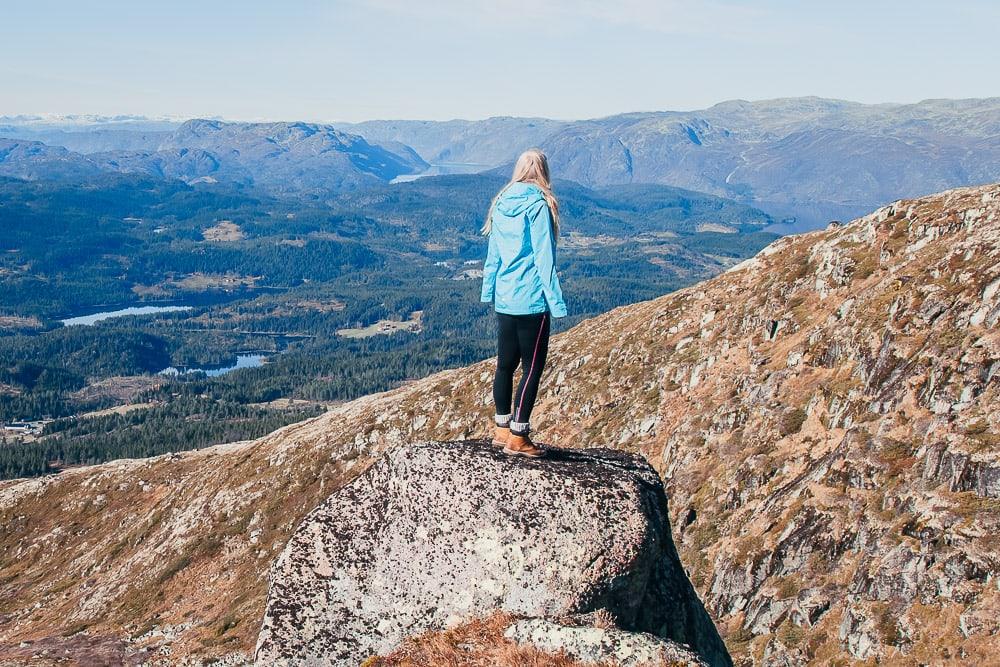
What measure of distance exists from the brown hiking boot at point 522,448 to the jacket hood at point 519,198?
17.9 ft

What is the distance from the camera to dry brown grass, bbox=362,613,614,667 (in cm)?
1497

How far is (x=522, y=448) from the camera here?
18.2 metres

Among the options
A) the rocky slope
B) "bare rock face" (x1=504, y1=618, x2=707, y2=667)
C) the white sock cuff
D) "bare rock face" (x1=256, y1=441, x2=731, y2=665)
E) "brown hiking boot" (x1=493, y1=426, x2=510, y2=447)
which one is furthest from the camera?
the rocky slope

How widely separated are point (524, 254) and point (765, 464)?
29.4m

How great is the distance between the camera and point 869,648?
29406 millimetres

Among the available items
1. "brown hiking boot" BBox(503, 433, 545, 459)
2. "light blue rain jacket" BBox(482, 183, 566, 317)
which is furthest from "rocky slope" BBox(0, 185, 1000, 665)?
"light blue rain jacket" BBox(482, 183, 566, 317)

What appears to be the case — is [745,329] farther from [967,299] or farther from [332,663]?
[332,663]

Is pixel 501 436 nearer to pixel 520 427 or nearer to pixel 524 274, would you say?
pixel 520 427

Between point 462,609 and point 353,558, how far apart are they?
2809 millimetres

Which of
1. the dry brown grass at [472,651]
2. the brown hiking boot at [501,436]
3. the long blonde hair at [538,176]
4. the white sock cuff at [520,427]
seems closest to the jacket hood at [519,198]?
the long blonde hair at [538,176]

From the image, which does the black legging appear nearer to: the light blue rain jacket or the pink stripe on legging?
the pink stripe on legging

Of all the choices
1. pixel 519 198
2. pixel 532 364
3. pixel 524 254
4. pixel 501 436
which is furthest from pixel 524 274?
pixel 501 436

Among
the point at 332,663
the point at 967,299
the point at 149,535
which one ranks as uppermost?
the point at 967,299

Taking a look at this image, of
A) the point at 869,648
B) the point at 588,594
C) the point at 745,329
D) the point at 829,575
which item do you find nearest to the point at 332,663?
the point at 588,594
